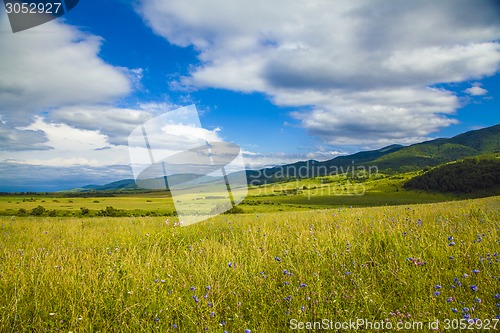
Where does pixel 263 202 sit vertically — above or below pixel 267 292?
below

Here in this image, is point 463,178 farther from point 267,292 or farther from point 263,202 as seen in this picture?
point 267,292

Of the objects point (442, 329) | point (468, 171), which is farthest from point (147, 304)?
point (468, 171)

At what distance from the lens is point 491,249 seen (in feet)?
15.1

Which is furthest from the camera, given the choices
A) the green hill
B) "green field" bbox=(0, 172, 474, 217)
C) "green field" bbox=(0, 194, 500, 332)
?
the green hill

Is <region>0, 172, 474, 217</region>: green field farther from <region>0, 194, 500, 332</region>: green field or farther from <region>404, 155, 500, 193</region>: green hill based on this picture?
<region>0, 194, 500, 332</region>: green field

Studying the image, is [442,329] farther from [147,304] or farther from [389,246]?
[147,304]

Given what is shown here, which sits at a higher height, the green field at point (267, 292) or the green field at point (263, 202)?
the green field at point (267, 292)

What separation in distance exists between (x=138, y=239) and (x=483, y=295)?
7.52 metres

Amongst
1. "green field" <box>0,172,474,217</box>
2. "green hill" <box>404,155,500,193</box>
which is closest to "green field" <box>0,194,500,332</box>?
"green field" <box>0,172,474,217</box>

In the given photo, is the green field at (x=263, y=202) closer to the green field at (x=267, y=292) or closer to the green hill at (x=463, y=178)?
the green hill at (x=463, y=178)

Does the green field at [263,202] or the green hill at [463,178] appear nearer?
the green field at [263,202]

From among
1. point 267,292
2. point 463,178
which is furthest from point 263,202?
point 267,292

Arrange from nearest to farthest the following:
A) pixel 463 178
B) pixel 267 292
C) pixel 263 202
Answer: pixel 267 292 < pixel 463 178 < pixel 263 202

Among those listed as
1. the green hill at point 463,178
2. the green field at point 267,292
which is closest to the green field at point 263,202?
the green hill at point 463,178
